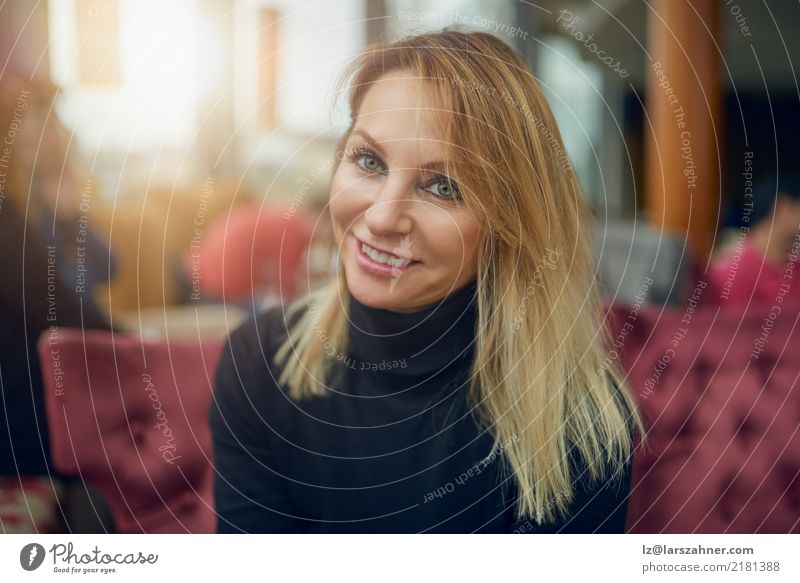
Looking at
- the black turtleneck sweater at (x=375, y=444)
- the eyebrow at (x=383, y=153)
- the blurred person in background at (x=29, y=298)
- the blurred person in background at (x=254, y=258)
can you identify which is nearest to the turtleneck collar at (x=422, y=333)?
the black turtleneck sweater at (x=375, y=444)

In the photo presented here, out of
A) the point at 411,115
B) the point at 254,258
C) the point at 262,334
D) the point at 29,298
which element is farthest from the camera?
the point at 254,258

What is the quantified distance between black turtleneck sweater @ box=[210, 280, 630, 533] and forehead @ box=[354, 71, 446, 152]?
16 centimetres

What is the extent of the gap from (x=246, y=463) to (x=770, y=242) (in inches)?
28.4

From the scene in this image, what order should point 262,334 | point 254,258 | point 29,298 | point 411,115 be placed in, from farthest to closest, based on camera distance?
point 254,258
point 29,298
point 262,334
point 411,115

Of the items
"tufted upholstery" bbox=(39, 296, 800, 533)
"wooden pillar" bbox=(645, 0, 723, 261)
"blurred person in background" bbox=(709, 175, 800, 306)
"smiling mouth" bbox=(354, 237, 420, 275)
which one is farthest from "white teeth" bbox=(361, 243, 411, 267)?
"blurred person in background" bbox=(709, 175, 800, 306)

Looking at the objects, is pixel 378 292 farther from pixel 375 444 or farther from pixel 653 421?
pixel 653 421

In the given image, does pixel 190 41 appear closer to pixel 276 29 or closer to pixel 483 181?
pixel 276 29

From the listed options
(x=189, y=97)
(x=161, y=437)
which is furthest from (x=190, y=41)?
(x=161, y=437)

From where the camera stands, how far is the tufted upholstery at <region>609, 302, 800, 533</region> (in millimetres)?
822

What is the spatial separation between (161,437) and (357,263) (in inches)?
12.6

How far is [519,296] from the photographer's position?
719 mm

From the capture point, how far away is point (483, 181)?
2.23 feet

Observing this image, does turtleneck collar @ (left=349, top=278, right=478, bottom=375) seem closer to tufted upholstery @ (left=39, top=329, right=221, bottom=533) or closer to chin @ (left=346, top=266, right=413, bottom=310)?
chin @ (left=346, top=266, right=413, bottom=310)

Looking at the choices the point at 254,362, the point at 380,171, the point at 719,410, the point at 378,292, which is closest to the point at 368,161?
the point at 380,171
